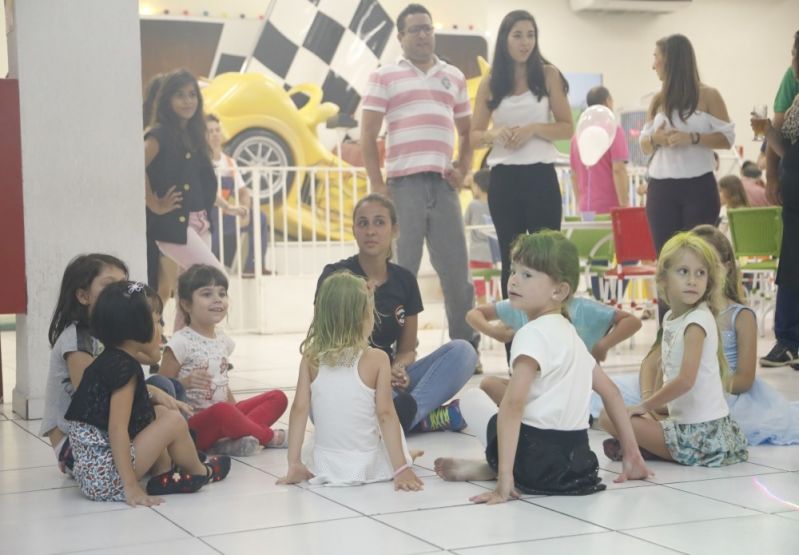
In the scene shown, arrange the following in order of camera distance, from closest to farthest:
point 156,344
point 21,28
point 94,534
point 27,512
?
point 94,534 < point 27,512 < point 156,344 < point 21,28

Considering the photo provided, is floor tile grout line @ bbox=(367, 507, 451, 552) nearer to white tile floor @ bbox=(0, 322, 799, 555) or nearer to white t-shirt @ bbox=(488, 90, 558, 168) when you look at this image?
white tile floor @ bbox=(0, 322, 799, 555)

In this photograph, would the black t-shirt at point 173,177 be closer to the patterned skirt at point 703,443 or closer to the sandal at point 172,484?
the sandal at point 172,484

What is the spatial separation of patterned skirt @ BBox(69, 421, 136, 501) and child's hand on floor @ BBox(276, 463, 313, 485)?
0.37m

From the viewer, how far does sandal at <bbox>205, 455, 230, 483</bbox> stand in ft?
9.21

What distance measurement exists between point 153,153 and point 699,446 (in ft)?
10.1

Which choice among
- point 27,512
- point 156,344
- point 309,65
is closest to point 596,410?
point 156,344

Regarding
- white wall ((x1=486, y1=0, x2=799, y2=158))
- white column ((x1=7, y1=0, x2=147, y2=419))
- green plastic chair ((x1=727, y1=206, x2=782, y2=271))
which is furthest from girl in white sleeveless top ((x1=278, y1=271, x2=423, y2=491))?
white wall ((x1=486, y1=0, x2=799, y2=158))

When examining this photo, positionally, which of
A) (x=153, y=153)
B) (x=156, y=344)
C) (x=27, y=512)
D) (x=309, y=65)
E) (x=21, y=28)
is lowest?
(x=27, y=512)

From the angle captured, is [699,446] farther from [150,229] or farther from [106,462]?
[150,229]

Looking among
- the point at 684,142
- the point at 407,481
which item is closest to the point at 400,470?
the point at 407,481

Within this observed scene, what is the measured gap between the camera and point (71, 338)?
291cm

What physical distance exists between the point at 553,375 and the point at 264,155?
731 cm

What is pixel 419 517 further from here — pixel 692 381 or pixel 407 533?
pixel 692 381

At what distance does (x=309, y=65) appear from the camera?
1025cm
